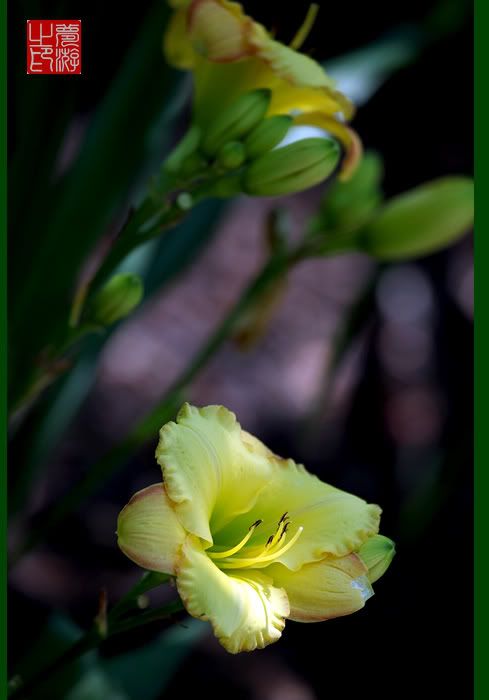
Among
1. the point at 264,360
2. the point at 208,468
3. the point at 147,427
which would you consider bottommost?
the point at 264,360

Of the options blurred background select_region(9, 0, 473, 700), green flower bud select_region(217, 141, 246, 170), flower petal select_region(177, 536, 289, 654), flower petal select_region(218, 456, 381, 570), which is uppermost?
green flower bud select_region(217, 141, 246, 170)

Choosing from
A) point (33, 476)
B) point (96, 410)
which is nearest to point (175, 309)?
point (96, 410)

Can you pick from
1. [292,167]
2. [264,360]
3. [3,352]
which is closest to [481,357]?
[292,167]

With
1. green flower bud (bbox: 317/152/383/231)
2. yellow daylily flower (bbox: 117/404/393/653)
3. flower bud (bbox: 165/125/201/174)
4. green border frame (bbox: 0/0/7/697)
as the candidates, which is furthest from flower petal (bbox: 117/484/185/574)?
green flower bud (bbox: 317/152/383/231)

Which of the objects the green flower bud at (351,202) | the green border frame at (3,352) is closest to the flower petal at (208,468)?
the green border frame at (3,352)

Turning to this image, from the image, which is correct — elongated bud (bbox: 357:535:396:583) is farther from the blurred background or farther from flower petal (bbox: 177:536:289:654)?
the blurred background

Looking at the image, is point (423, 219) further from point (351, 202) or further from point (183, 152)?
point (183, 152)

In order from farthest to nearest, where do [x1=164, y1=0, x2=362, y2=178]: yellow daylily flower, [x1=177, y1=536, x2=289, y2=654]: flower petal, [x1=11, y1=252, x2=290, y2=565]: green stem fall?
1. [x1=11, y1=252, x2=290, y2=565]: green stem
2. [x1=164, y1=0, x2=362, y2=178]: yellow daylily flower
3. [x1=177, y1=536, x2=289, y2=654]: flower petal

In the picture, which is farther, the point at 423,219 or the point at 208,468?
the point at 423,219
